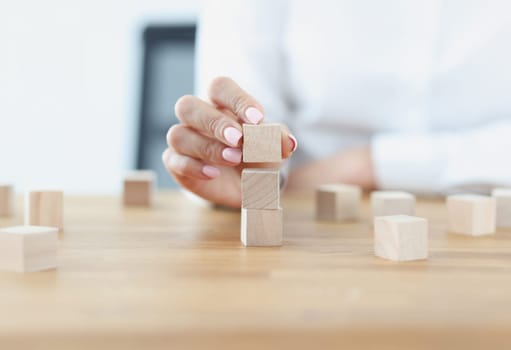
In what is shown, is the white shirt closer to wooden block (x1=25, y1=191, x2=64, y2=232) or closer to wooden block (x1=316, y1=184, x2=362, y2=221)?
wooden block (x1=316, y1=184, x2=362, y2=221)

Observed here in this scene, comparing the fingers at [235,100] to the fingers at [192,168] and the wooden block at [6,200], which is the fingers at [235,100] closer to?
the fingers at [192,168]

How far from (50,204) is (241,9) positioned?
977mm

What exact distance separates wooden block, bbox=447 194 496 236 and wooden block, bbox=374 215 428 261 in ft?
0.72

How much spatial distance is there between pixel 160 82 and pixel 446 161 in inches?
58.5

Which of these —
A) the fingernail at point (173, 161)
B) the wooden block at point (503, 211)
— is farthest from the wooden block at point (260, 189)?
the wooden block at point (503, 211)

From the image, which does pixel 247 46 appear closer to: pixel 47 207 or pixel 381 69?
pixel 381 69

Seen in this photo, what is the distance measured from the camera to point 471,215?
90 cm

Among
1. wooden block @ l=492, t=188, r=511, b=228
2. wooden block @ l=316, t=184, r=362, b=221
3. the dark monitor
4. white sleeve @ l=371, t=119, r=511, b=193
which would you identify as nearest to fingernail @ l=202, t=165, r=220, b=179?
wooden block @ l=316, t=184, r=362, b=221

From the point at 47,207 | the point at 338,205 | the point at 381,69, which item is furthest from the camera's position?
the point at 381,69

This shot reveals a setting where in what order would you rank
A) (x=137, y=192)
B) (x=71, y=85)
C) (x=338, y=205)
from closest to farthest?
(x=338, y=205)
(x=137, y=192)
(x=71, y=85)

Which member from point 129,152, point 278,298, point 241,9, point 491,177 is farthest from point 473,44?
point 129,152

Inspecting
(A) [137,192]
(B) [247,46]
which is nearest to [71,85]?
(B) [247,46]

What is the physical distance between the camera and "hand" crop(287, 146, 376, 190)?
5.24 feet

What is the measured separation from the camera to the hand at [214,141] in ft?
2.80
